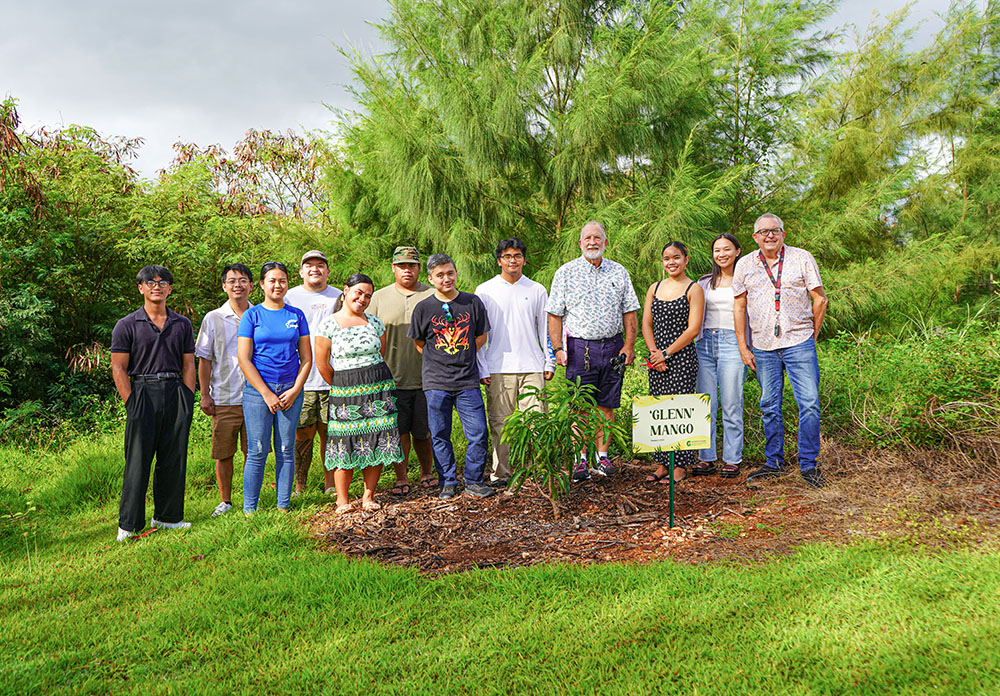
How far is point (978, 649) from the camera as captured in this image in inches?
93.7

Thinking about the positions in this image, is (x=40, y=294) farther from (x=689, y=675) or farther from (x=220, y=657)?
(x=689, y=675)

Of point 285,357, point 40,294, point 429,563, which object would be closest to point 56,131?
point 40,294

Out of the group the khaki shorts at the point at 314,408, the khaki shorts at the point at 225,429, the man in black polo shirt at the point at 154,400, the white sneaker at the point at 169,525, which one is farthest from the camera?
Result: the khaki shorts at the point at 314,408

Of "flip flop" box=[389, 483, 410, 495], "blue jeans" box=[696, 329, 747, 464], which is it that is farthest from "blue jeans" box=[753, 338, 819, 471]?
"flip flop" box=[389, 483, 410, 495]

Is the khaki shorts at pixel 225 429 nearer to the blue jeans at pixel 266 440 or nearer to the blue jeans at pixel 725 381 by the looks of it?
the blue jeans at pixel 266 440

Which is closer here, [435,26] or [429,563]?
[429,563]

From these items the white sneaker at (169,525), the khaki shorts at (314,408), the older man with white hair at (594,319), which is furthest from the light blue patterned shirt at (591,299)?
the white sneaker at (169,525)

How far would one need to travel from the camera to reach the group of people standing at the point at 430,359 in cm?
428

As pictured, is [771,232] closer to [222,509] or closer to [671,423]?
[671,423]

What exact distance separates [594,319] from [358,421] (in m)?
1.87

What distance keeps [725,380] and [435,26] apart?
→ 5907mm

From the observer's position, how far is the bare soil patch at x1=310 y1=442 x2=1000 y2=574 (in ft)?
11.5

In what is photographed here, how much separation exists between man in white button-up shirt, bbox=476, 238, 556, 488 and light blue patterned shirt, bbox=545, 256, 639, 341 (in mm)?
182

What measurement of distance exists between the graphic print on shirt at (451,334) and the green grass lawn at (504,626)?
5.27 ft
